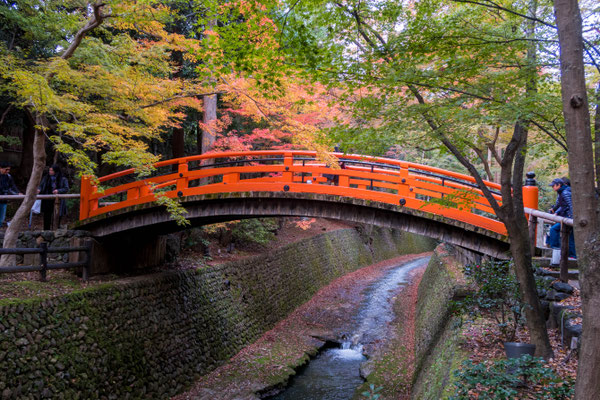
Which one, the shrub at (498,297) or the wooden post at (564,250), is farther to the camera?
the shrub at (498,297)

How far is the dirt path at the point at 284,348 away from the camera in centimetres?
937

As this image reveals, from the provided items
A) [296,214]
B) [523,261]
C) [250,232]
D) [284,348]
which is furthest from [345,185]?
[250,232]

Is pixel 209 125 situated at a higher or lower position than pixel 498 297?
higher

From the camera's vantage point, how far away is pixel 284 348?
1194cm

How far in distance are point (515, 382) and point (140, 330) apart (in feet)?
25.2

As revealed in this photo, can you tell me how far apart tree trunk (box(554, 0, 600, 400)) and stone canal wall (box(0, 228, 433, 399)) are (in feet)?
23.9

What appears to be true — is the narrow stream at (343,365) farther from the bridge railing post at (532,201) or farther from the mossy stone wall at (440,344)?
the bridge railing post at (532,201)

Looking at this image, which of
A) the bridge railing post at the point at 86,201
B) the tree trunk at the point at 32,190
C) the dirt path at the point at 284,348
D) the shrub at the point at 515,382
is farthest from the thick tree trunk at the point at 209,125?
the shrub at the point at 515,382

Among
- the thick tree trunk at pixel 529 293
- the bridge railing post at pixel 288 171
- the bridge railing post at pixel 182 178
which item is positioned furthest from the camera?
the bridge railing post at pixel 182 178

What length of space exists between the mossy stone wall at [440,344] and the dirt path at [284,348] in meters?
2.15

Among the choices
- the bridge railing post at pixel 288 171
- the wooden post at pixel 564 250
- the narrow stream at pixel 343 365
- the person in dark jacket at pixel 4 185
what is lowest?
the narrow stream at pixel 343 365

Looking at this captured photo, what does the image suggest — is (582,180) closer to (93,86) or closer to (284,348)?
(93,86)

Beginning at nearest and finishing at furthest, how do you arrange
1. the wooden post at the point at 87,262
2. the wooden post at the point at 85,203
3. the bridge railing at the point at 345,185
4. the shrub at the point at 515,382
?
the shrub at the point at 515,382 → the bridge railing at the point at 345,185 → the wooden post at the point at 87,262 → the wooden post at the point at 85,203

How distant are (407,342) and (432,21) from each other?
948 cm
